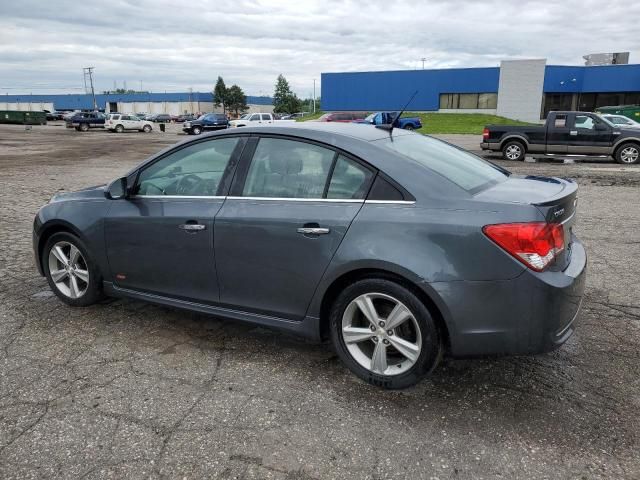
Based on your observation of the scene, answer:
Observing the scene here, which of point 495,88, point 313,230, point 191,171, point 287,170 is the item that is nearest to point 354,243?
point 313,230

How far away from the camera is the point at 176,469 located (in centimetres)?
249

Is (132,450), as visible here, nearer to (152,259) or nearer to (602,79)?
(152,259)

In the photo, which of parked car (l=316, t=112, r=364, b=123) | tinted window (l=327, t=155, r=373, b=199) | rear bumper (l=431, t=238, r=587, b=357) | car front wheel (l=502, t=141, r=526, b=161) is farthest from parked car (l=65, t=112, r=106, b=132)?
rear bumper (l=431, t=238, r=587, b=357)

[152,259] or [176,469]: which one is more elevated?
[152,259]

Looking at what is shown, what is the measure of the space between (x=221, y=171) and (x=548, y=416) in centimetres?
260

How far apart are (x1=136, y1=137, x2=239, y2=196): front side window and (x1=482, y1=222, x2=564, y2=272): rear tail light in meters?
1.92

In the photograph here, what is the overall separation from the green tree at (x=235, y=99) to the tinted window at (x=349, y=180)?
369 ft

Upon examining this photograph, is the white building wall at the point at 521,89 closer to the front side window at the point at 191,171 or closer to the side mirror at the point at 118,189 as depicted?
the front side window at the point at 191,171

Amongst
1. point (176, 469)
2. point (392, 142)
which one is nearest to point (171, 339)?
point (176, 469)

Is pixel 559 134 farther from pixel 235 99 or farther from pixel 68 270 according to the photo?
pixel 235 99

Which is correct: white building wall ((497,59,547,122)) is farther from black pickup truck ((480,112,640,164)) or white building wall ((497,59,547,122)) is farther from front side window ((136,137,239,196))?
front side window ((136,137,239,196))

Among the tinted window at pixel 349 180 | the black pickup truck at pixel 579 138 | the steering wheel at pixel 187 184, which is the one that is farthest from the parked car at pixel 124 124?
the tinted window at pixel 349 180

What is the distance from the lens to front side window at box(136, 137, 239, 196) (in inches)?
146

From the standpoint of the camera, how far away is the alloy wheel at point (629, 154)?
16.4 m
